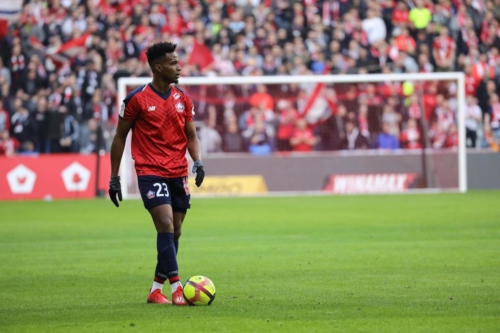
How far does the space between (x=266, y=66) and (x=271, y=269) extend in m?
18.4

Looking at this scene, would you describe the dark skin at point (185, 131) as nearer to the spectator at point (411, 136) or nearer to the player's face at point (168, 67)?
the player's face at point (168, 67)

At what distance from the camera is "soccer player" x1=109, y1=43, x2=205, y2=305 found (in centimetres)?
900

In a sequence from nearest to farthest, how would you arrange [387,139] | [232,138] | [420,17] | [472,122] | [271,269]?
[271,269] < [387,139] < [232,138] < [472,122] < [420,17]

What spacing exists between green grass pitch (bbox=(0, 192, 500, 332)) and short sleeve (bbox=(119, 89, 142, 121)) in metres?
1.69

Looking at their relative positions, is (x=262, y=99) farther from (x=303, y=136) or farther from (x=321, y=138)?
(x=321, y=138)

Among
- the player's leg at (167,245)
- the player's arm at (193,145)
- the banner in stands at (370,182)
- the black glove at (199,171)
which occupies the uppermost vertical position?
the player's arm at (193,145)

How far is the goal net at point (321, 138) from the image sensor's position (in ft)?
87.8

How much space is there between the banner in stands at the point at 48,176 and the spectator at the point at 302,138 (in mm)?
5083

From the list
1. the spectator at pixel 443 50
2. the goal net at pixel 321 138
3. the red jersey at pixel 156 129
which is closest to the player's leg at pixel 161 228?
the red jersey at pixel 156 129

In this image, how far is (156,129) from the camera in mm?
9156

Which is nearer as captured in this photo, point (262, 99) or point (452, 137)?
point (262, 99)

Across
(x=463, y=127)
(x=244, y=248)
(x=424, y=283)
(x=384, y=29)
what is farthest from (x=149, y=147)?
(x=384, y=29)

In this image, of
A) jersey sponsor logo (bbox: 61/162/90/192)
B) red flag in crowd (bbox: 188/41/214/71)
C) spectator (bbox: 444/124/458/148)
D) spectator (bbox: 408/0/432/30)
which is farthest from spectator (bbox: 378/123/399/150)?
jersey sponsor logo (bbox: 61/162/90/192)

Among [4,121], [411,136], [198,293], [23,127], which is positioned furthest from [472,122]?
[198,293]
